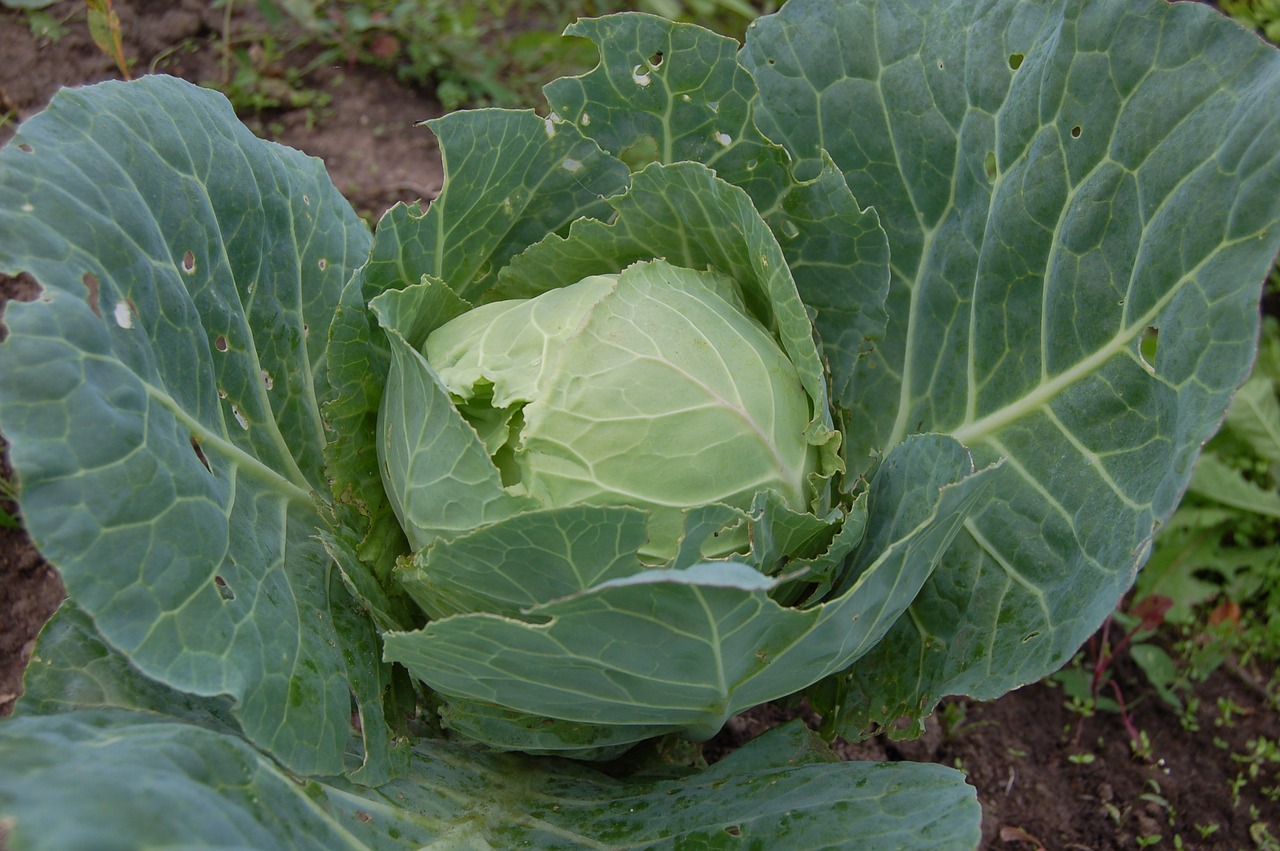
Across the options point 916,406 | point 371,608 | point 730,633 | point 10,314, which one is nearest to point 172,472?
point 10,314

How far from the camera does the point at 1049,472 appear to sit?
222cm

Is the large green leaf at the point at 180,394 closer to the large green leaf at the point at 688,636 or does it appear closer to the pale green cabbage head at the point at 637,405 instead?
the large green leaf at the point at 688,636

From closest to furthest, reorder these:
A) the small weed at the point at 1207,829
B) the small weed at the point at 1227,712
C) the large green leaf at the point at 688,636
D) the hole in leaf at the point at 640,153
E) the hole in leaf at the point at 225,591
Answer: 1. the large green leaf at the point at 688,636
2. the hole in leaf at the point at 225,591
3. the hole in leaf at the point at 640,153
4. the small weed at the point at 1207,829
5. the small weed at the point at 1227,712

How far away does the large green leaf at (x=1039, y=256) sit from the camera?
1925mm

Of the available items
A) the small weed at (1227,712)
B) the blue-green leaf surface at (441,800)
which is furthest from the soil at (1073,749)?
the blue-green leaf surface at (441,800)

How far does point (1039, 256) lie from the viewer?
7.30 feet

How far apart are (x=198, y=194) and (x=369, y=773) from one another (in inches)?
47.1

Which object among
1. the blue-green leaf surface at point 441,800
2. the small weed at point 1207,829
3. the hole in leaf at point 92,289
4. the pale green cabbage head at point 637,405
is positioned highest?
the hole in leaf at point 92,289

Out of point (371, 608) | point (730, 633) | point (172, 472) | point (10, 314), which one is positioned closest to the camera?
point (10, 314)

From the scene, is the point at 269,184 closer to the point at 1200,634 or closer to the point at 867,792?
the point at 867,792

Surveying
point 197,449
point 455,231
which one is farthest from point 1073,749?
point 197,449

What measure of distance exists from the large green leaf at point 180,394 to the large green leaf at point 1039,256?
1.22 meters

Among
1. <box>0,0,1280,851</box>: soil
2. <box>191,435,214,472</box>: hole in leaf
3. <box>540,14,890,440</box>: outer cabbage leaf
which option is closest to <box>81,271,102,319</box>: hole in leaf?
<box>191,435,214,472</box>: hole in leaf

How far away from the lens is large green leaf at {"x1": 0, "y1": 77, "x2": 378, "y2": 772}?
161 cm
